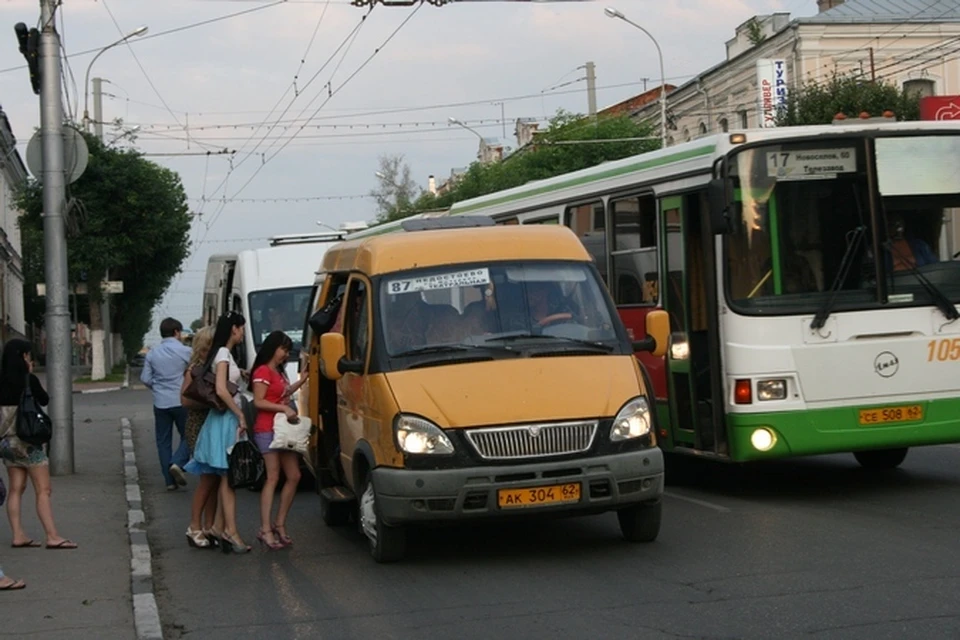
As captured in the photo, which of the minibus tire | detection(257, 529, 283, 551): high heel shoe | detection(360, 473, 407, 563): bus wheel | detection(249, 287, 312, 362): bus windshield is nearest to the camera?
detection(360, 473, 407, 563): bus wheel

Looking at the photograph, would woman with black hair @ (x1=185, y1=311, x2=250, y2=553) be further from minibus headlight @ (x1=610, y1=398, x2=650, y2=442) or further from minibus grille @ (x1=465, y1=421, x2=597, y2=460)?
minibus headlight @ (x1=610, y1=398, x2=650, y2=442)

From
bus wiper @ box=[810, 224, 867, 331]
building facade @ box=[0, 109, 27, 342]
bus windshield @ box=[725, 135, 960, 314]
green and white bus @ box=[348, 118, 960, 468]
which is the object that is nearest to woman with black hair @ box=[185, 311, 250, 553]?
green and white bus @ box=[348, 118, 960, 468]

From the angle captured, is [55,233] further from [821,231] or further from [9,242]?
[9,242]

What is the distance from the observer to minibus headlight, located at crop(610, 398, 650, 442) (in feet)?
31.1

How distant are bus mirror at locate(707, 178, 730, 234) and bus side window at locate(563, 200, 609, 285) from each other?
9.18 feet

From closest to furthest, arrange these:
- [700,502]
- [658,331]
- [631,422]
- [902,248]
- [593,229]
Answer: [631,422] < [658,331] < [902,248] < [700,502] < [593,229]

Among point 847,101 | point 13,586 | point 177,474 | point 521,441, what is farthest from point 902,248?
point 847,101

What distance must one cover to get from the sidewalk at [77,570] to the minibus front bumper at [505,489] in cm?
185

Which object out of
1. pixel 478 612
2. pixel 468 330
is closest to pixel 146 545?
pixel 468 330

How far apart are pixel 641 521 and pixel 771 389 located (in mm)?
2163

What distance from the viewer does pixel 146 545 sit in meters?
11.3

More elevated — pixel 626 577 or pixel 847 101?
pixel 847 101

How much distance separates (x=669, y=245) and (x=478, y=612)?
5.47 metres

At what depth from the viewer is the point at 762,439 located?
38.0 ft
